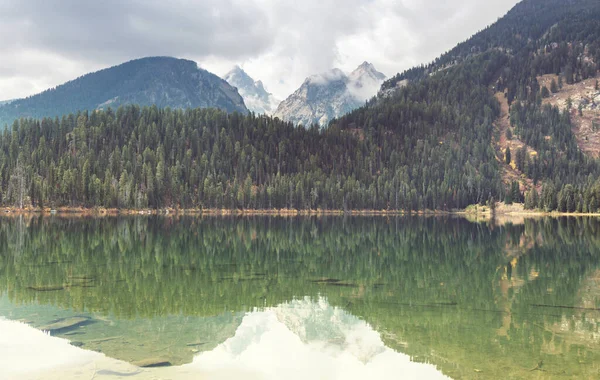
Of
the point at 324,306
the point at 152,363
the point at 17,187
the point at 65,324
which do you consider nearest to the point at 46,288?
the point at 65,324

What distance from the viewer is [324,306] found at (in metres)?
25.5

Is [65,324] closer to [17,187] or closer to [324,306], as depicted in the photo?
[324,306]

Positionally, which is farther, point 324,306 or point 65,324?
point 324,306

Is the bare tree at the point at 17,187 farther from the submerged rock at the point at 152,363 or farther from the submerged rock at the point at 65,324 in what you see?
the submerged rock at the point at 152,363

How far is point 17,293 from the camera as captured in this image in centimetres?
2730

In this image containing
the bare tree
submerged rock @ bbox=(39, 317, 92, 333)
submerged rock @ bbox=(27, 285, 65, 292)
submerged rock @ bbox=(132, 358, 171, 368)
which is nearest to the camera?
submerged rock @ bbox=(132, 358, 171, 368)

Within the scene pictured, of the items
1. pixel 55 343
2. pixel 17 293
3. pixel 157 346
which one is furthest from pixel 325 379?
pixel 17 293

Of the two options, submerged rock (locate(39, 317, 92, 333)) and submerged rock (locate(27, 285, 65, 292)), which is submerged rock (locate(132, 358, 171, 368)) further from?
submerged rock (locate(27, 285, 65, 292))

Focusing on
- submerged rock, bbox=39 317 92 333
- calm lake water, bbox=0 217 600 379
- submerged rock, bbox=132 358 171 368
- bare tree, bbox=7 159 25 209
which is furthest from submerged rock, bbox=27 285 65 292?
bare tree, bbox=7 159 25 209

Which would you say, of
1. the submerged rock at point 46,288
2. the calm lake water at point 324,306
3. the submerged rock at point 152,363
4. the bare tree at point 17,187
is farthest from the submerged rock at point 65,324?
the bare tree at point 17,187

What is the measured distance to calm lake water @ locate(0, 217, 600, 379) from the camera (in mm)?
17812

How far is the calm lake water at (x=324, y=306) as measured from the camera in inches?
701

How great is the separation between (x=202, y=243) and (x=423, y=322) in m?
40.9

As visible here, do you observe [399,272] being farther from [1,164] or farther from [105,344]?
[1,164]
